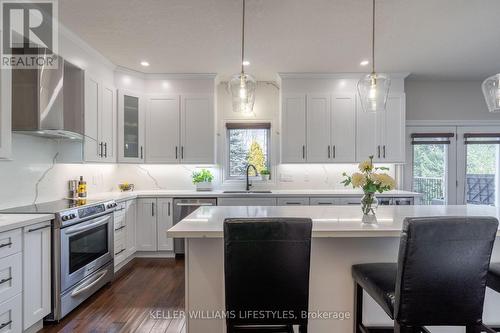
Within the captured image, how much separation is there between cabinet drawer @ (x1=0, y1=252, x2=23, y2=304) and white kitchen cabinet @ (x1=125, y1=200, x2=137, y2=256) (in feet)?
5.56

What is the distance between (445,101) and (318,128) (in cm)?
231

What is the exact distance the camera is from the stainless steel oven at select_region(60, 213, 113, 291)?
236 cm

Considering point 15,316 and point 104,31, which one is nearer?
point 15,316

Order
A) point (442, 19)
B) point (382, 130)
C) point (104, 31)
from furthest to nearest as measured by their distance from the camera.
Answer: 1. point (382, 130)
2. point (104, 31)
3. point (442, 19)

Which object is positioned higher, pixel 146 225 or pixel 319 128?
pixel 319 128

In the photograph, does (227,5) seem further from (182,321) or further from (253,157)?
(182,321)

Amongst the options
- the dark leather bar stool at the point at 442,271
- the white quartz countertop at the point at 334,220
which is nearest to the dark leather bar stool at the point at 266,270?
the white quartz countertop at the point at 334,220

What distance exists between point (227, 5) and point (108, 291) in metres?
3.16

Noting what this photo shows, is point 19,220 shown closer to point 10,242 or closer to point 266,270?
point 10,242

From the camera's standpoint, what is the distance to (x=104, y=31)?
2936 mm

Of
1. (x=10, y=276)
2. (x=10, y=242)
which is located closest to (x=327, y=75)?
(x=10, y=242)

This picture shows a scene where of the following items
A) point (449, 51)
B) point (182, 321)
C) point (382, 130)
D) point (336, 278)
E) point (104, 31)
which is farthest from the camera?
point (382, 130)

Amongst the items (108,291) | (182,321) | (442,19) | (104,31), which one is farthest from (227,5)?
(108,291)

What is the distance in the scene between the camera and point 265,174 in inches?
178
